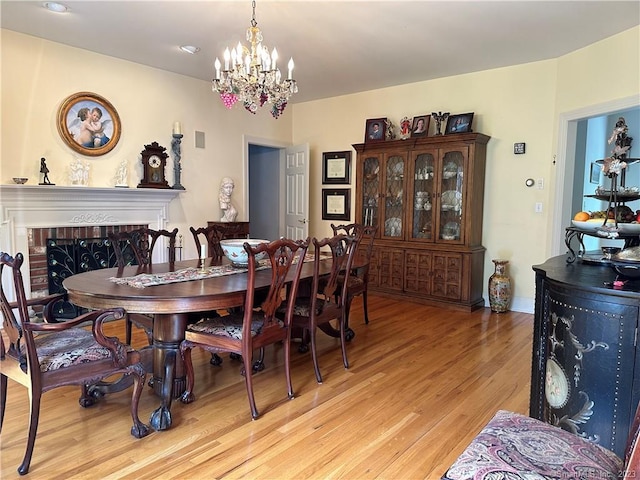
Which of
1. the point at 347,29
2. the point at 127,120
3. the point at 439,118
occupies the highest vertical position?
the point at 347,29

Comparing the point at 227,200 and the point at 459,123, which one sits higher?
the point at 459,123

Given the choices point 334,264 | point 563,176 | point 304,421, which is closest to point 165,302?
point 304,421

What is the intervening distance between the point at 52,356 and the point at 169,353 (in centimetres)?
61

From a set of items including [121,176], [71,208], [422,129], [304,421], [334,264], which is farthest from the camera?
[422,129]

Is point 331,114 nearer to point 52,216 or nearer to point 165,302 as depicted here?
point 52,216

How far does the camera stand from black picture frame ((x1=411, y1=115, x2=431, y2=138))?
4.98 meters

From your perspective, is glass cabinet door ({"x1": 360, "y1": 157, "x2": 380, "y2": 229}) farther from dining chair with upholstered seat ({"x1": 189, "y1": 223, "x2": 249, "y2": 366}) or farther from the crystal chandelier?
the crystal chandelier

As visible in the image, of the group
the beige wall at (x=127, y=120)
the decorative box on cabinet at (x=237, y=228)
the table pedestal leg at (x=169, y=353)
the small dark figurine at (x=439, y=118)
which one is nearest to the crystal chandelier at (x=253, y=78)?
the table pedestal leg at (x=169, y=353)

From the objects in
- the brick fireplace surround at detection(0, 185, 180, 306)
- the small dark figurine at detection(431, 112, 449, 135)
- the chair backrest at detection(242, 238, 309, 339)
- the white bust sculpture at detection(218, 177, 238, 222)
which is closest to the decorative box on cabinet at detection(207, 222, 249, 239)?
the white bust sculpture at detection(218, 177, 238, 222)

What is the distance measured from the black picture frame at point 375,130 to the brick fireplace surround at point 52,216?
8.67ft

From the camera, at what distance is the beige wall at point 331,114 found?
3795 millimetres

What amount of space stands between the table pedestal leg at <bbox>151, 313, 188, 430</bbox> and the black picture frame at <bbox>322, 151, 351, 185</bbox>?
395 cm

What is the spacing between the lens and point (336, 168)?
609 centimetres

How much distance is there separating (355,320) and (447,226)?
5.14 ft
